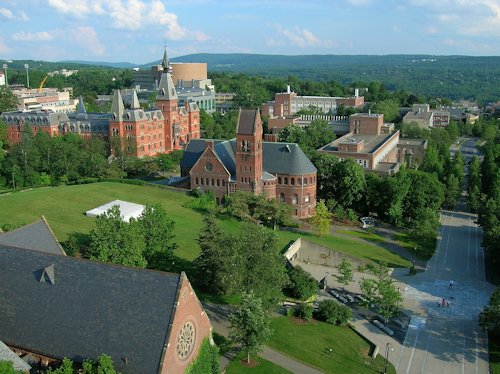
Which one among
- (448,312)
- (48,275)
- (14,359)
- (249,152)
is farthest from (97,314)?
(249,152)

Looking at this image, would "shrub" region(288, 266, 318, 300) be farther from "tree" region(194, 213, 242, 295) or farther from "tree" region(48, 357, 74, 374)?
"tree" region(48, 357, 74, 374)

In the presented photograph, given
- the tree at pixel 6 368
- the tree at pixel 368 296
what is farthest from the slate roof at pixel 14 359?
the tree at pixel 368 296

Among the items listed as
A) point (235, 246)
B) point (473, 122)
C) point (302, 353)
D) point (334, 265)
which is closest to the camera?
point (302, 353)

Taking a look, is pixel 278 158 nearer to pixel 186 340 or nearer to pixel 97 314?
pixel 186 340

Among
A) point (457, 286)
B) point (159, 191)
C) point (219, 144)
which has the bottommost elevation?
point (457, 286)

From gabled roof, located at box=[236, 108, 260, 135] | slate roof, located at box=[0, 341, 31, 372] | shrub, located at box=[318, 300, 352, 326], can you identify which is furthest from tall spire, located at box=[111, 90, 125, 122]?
slate roof, located at box=[0, 341, 31, 372]

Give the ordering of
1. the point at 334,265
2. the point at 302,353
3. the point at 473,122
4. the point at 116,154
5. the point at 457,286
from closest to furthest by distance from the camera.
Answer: the point at 302,353 < the point at 457,286 < the point at 334,265 < the point at 116,154 < the point at 473,122

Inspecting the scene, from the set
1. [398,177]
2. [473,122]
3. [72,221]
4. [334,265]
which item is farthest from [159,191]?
[473,122]

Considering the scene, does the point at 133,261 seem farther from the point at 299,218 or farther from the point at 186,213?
the point at 299,218
